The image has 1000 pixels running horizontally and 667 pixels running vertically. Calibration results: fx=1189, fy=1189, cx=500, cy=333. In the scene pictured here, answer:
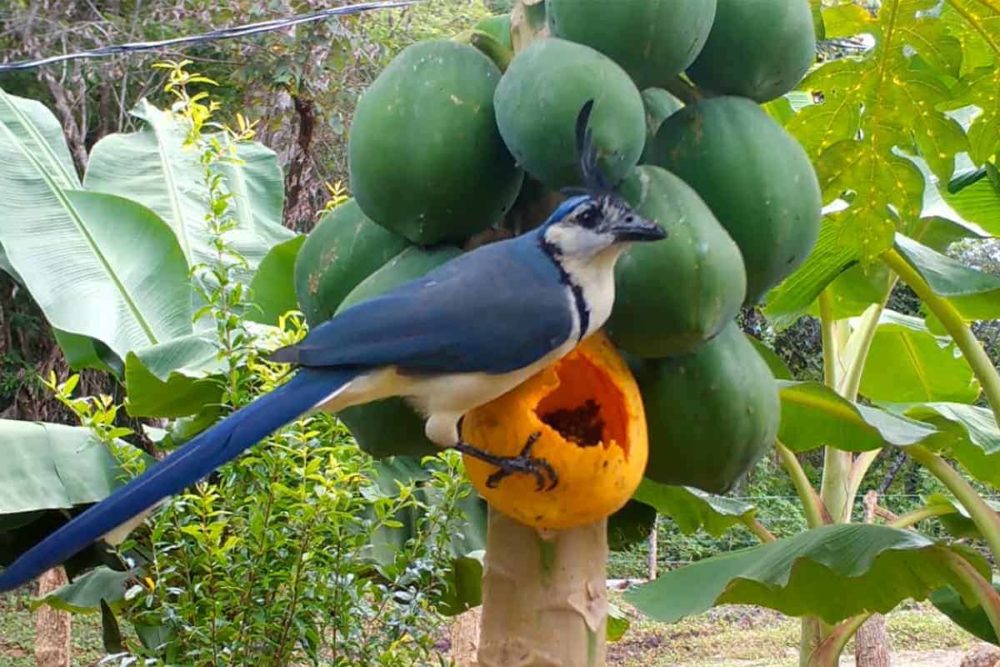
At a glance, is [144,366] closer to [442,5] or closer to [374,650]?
[374,650]

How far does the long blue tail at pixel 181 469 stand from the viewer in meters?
1.19

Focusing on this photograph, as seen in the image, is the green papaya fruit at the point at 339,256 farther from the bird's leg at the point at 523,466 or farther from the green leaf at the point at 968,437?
the green leaf at the point at 968,437

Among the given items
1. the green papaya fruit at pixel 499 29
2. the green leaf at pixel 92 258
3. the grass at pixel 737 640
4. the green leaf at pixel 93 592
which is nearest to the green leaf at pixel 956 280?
the green papaya fruit at pixel 499 29

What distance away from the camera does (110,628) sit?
122 inches

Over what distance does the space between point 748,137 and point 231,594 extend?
1400 millimetres

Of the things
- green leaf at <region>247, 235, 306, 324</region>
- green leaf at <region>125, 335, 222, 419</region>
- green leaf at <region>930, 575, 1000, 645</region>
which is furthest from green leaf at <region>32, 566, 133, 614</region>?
green leaf at <region>930, 575, 1000, 645</region>

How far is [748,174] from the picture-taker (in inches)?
64.5

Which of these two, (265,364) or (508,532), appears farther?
(265,364)

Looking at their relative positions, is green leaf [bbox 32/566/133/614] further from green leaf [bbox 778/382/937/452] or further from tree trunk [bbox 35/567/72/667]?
tree trunk [bbox 35/567/72/667]

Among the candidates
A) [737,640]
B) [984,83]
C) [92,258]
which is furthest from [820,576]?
[737,640]

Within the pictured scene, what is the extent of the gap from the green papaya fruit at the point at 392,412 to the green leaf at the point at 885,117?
1.18 meters

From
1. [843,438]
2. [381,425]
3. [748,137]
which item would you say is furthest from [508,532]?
[843,438]

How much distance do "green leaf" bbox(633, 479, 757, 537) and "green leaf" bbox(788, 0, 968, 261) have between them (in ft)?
2.51

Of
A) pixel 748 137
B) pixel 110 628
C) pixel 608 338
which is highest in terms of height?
pixel 748 137
